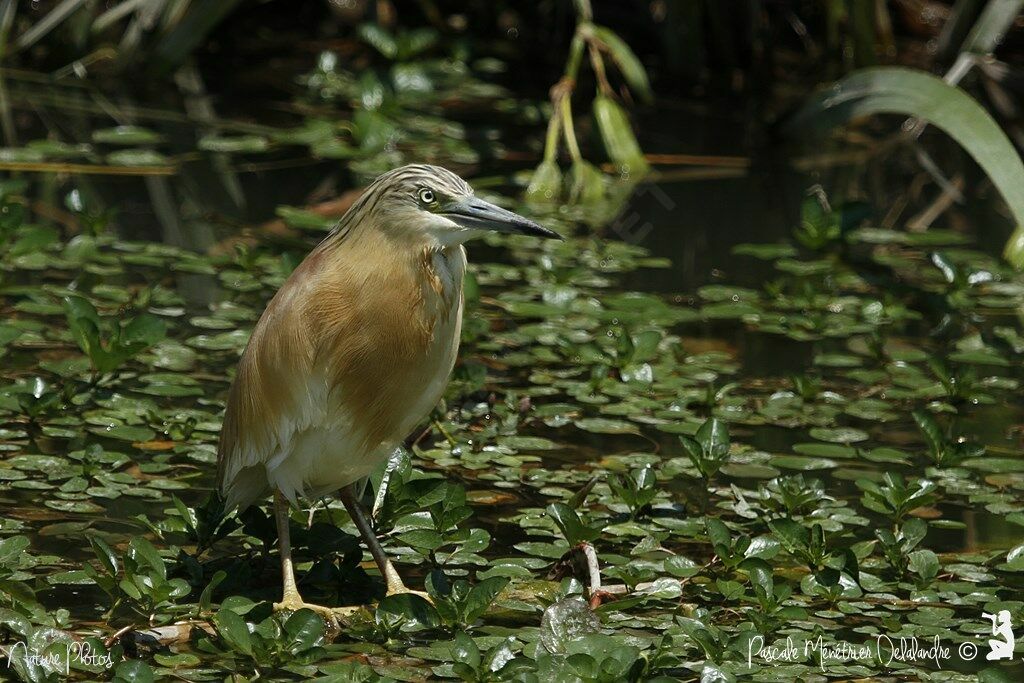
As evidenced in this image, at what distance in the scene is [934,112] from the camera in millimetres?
6129

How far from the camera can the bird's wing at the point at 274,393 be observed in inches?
146

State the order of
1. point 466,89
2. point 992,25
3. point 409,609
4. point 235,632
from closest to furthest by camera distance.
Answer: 1. point 235,632
2. point 409,609
3. point 992,25
4. point 466,89

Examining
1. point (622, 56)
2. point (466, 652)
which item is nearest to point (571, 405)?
point (466, 652)

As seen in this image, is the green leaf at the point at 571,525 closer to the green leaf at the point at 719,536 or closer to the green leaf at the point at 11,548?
the green leaf at the point at 719,536

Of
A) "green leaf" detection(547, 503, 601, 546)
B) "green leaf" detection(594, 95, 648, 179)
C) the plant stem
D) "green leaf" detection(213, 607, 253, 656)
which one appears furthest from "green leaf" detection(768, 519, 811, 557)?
"green leaf" detection(594, 95, 648, 179)

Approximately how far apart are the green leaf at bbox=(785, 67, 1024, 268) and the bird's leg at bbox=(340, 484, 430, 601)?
2968 millimetres

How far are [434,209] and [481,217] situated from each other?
0.13 m

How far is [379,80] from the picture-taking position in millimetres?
7961

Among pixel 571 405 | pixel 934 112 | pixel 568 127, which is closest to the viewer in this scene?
pixel 571 405

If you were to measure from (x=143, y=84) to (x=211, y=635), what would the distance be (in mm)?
5331

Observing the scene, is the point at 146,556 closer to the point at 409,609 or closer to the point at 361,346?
the point at 409,609

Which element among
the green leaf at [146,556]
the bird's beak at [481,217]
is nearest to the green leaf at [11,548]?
the green leaf at [146,556]

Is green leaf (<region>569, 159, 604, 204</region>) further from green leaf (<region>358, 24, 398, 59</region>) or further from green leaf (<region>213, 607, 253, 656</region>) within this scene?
green leaf (<region>213, 607, 253, 656</region>)

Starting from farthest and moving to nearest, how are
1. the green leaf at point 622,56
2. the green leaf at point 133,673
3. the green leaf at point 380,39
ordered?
1. the green leaf at point 380,39
2. the green leaf at point 622,56
3. the green leaf at point 133,673
